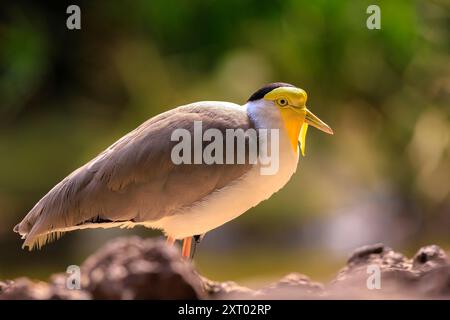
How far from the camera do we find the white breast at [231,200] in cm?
215

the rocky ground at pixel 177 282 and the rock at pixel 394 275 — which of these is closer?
the rocky ground at pixel 177 282

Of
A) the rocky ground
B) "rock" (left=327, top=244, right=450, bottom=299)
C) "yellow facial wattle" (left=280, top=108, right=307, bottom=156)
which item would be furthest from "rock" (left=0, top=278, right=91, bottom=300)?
"yellow facial wattle" (left=280, top=108, right=307, bottom=156)

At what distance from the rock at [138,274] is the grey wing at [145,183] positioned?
56 cm

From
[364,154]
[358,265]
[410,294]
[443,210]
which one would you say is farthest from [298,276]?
[364,154]

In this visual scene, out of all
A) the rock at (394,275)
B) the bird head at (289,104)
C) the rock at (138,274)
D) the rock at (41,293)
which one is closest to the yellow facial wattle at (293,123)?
the bird head at (289,104)

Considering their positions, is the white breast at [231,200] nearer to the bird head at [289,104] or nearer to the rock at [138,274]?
the bird head at [289,104]

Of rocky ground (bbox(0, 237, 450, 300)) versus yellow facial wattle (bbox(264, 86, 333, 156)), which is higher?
yellow facial wattle (bbox(264, 86, 333, 156))

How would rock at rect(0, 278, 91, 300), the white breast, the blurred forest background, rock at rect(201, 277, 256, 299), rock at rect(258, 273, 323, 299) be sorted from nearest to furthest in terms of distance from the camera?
rock at rect(0, 278, 91, 300) → rock at rect(258, 273, 323, 299) → rock at rect(201, 277, 256, 299) → the white breast → the blurred forest background

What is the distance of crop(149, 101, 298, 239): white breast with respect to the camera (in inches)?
84.5

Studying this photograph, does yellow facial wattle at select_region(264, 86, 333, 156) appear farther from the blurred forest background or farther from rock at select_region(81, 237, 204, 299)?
the blurred forest background

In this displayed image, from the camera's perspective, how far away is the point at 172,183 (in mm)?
2176

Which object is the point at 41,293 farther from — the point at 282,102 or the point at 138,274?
the point at 282,102

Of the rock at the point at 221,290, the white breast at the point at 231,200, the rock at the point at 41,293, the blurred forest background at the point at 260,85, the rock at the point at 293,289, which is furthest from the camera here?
the blurred forest background at the point at 260,85

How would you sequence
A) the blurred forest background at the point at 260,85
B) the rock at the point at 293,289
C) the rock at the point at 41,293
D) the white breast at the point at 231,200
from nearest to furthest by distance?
the rock at the point at 41,293 → the rock at the point at 293,289 → the white breast at the point at 231,200 → the blurred forest background at the point at 260,85
